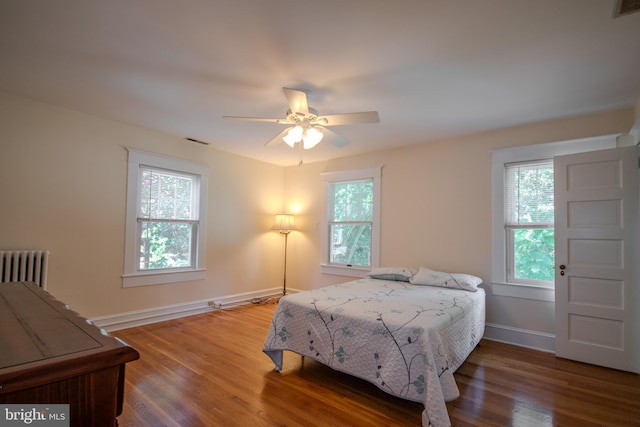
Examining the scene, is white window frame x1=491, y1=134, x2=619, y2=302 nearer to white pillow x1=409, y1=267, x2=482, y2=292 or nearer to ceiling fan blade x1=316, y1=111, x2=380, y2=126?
white pillow x1=409, y1=267, x2=482, y2=292

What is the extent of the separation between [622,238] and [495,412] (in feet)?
6.80

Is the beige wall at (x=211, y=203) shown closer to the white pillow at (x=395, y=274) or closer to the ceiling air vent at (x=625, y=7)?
the white pillow at (x=395, y=274)

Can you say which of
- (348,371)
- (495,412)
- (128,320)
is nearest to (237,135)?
(128,320)

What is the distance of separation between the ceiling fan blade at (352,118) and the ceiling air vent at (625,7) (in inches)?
56.6

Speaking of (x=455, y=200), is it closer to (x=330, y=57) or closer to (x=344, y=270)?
(x=344, y=270)

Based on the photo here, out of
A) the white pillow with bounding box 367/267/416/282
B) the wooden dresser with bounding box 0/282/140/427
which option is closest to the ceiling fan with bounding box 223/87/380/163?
the white pillow with bounding box 367/267/416/282

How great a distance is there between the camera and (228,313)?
14.8 ft

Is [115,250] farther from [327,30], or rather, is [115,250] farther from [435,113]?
[435,113]

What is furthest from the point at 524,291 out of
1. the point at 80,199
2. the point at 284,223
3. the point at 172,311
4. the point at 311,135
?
the point at 80,199

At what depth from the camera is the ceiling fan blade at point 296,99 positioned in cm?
227

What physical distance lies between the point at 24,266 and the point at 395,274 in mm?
3881

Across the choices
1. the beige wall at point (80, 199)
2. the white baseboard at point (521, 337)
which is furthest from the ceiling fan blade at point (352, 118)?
the white baseboard at point (521, 337)

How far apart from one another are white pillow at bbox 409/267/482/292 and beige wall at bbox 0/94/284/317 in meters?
2.96

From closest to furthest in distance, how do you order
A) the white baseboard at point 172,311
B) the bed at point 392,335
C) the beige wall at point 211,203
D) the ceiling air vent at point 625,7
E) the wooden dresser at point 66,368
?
the wooden dresser at point 66,368, the ceiling air vent at point 625,7, the bed at point 392,335, the beige wall at point 211,203, the white baseboard at point 172,311
